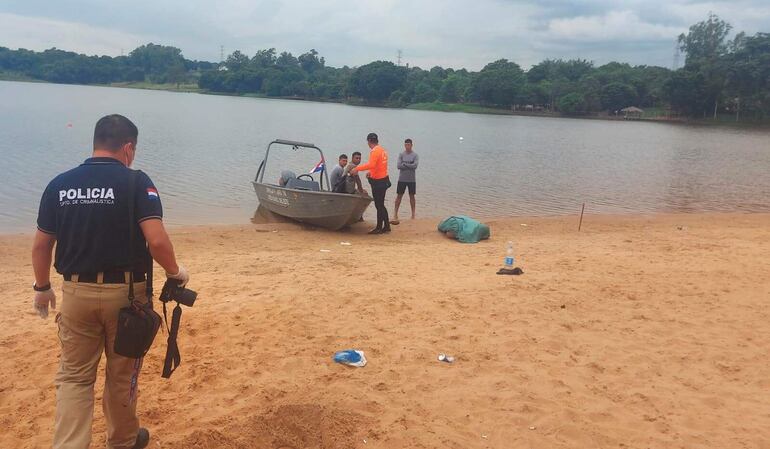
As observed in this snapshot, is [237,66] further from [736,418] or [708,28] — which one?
[736,418]

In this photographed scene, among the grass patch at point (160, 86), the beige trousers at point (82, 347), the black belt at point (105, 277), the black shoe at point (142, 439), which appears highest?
the grass patch at point (160, 86)

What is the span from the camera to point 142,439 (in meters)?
3.36

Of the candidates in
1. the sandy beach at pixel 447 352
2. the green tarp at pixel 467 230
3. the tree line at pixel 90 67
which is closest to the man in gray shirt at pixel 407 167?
the green tarp at pixel 467 230

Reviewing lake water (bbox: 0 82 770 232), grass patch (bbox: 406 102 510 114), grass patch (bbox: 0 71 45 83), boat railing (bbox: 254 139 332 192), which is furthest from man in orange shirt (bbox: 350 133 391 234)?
grass patch (bbox: 0 71 45 83)

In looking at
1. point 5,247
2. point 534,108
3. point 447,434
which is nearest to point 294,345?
point 447,434

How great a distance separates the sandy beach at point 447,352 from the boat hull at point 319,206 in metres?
2.65

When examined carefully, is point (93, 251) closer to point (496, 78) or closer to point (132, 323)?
point (132, 323)

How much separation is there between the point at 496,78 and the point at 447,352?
96.2 metres

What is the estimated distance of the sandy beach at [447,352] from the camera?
12.1ft

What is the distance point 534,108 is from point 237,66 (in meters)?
74.0

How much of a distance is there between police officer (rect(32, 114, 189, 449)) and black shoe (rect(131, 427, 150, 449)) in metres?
0.44

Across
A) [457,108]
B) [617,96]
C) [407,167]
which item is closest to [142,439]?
[407,167]

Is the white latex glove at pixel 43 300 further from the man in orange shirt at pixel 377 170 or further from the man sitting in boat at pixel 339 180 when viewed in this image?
the man sitting in boat at pixel 339 180

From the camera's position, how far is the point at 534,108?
97438 millimetres
